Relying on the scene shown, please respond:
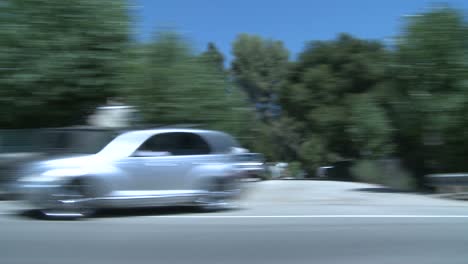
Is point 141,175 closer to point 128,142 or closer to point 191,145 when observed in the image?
point 128,142

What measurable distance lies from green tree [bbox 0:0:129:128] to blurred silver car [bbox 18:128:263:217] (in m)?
4.72

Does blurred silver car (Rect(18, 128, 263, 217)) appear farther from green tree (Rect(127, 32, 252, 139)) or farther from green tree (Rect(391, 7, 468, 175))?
green tree (Rect(391, 7, 468, 175))

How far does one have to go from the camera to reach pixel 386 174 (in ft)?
63.3

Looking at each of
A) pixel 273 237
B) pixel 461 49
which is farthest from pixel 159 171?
pixel 461 49

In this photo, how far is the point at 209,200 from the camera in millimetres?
11117

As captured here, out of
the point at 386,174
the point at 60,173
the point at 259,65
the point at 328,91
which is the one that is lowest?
the point at 386,174

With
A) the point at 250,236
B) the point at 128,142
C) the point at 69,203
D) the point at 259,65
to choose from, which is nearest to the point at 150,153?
the point at 128,142

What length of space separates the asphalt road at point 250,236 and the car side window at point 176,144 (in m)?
1.21

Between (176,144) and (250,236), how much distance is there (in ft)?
9.03

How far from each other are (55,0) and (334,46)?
21216 millimetres

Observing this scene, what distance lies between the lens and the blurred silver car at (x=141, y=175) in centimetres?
946

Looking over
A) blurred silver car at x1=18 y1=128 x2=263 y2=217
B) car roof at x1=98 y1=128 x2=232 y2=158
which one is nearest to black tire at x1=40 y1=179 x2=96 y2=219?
blurred silver car at x1=18 y1=128 x2=263 y2=217

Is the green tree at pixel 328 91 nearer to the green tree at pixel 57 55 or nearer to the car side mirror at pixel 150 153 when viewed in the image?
the green tree at pixel 57 55

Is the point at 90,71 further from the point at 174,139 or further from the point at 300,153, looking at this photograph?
the point at 300,153
